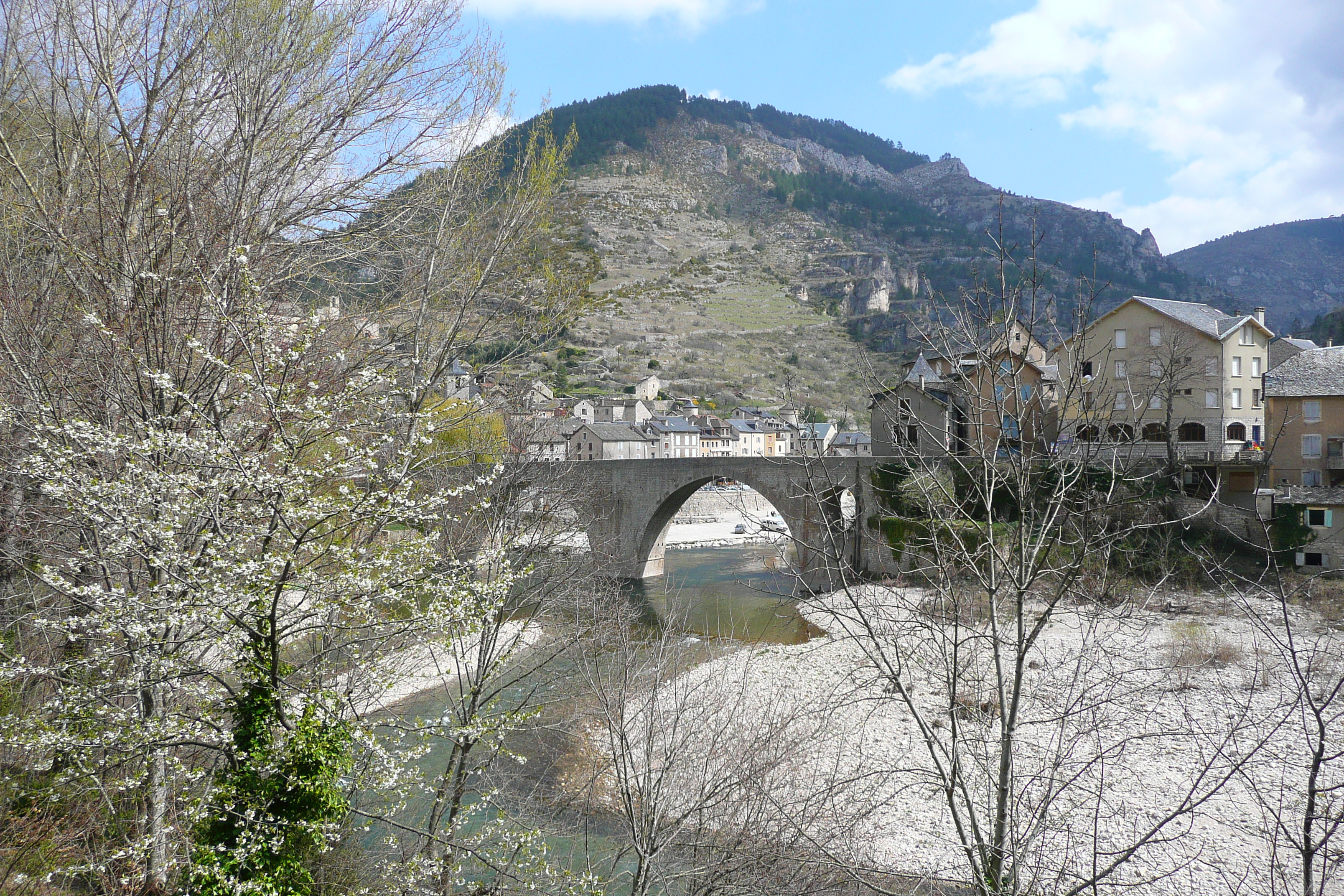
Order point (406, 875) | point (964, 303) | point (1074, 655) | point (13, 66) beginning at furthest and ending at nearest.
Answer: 1. point (1074, 655)
2. point (13, 66)
3. point (406, 875)
4. point (964, 303)

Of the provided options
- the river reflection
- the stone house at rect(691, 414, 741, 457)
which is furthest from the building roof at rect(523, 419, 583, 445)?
the stone house at rect(691, 414, 741, 457)

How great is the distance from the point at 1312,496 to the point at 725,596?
1395 centimetres

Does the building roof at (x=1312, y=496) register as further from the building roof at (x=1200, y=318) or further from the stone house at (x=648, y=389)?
the stone house at (x=648, y=389)

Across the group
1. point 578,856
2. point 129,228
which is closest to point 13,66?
point 129,228

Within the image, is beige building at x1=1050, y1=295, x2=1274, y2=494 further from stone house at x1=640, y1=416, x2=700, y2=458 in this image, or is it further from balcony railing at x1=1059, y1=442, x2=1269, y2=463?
stone house at x1=640, y1=416, x2=700, y2=458

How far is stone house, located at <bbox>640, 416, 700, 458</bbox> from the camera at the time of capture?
50062 millimetres

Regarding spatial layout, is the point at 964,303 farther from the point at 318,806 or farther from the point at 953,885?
the point at 953,885

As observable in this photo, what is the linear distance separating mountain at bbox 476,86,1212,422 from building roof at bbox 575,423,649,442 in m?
20.0

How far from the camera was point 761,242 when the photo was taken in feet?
378

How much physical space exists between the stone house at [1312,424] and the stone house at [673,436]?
32.4m

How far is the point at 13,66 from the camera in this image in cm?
639

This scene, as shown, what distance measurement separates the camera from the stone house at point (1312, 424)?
19.8 metres

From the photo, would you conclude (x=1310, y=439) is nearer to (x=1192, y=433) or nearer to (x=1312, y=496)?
(x=1312, y=496)

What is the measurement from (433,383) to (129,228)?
202 cm
